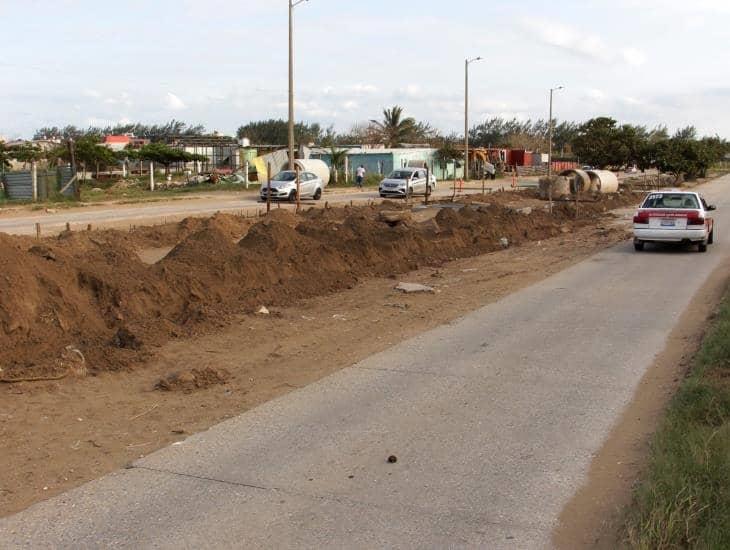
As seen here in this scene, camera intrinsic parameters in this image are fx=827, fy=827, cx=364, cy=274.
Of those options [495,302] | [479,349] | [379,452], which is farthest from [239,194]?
[379,452]

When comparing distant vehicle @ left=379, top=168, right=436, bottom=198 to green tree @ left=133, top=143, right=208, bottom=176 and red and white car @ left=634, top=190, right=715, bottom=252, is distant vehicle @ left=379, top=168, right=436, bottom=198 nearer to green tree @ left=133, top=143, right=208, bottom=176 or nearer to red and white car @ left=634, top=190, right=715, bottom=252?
green tree @ left=133, top=143, right=208, bottom=176

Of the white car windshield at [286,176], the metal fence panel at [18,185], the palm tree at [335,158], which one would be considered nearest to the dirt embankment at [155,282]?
the white car windshield at [286,176]

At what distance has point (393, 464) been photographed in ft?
19.3

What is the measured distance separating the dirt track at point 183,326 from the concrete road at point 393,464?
18.4 inches

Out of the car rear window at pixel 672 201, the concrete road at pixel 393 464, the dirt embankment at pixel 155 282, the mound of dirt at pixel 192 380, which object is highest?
the car rear window at pixel 672 201

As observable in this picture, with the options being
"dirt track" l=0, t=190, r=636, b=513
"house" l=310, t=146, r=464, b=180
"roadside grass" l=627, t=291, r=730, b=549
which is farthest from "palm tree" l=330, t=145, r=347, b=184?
"roadside grass" l=627, t=291, r=730, b=549

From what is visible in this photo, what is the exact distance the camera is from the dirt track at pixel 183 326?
6672 millimetres

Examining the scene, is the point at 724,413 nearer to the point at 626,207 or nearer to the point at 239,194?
the point at 626,207

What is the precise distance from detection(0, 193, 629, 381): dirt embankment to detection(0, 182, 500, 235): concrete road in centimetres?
613

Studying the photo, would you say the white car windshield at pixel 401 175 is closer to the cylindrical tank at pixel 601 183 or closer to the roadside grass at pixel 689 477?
the cylindrical tank at pixel 601 183

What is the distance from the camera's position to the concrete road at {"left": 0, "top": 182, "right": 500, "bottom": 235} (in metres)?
26.5

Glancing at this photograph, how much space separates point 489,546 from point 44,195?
38.8 m

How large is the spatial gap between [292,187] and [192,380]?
33.0m

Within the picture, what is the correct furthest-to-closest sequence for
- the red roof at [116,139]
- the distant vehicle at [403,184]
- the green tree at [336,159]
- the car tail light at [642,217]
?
the red roof at [116,139], the green tree at [336,159], the distant vehicle at [403,184], the car tail light at [642,217]
